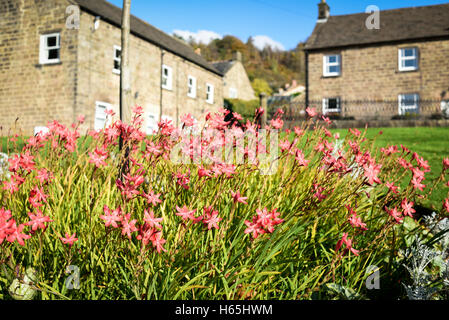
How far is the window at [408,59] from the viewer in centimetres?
2102

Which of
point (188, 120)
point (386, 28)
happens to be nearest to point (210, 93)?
point (386, 28)

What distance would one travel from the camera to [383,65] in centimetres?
2134

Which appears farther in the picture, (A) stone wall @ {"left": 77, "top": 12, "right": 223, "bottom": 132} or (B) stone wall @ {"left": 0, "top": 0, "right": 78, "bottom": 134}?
(A) stone wall @ {"left": 77, "top": 12, "right": 223, "bottom": 132}

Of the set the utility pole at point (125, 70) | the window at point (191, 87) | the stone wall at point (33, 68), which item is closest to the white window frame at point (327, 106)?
the window at point (191, 87)

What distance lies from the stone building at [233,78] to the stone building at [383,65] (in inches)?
446

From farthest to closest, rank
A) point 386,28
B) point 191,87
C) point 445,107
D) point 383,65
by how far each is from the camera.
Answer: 1. point 191,87
2. point 386,28
3. point 383,65
4. point 445,107

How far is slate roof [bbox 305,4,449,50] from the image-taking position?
21047 millimetres

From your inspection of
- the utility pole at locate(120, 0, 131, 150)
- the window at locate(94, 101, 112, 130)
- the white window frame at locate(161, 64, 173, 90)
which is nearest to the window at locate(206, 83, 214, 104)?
the white window frame at locate(161, 64, 173, 90)

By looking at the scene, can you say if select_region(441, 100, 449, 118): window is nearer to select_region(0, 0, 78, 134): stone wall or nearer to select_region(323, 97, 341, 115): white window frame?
select_region(323, 97, 341, 115): white window frame

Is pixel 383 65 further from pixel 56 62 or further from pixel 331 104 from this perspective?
pixel 56 62

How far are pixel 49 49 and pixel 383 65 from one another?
1830cm

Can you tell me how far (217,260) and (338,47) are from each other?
2250cm

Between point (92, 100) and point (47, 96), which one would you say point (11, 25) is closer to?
point (47, 96)

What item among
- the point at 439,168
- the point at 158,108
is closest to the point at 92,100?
the point at 158,108
